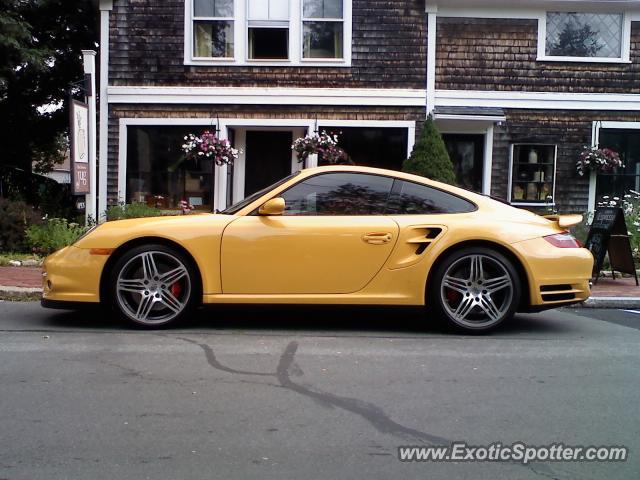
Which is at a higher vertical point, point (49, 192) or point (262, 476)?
point (49, 192)

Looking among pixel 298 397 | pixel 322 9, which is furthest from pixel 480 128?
pixel 298 397

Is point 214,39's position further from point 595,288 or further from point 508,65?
point 595,288

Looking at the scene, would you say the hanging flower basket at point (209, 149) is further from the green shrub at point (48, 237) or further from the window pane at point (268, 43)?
the green shrub at point (48, 237)

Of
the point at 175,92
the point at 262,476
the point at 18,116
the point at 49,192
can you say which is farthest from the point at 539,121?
the point at 18,116

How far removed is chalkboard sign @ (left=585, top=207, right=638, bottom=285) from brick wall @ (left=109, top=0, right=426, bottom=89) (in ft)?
16.8

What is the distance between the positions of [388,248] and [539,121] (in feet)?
27.3

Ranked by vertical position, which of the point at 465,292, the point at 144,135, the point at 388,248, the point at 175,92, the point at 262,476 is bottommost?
the point at 262,476

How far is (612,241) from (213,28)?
8.26 m

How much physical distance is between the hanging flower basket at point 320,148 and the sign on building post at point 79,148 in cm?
382

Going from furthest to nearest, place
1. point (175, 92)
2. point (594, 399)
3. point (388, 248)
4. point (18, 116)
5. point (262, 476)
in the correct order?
point (18, 116), point (175, 92), point (388, 248), point (594, 399), point (262, 476)

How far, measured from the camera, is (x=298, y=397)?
4.11 metres

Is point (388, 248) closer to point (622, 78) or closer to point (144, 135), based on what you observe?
point (144, 135)

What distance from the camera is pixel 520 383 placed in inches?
176

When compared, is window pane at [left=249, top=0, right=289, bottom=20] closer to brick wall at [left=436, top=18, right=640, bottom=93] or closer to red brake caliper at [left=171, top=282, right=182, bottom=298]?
brick wall at [left=436, top=18, right=640, bottom=93]
